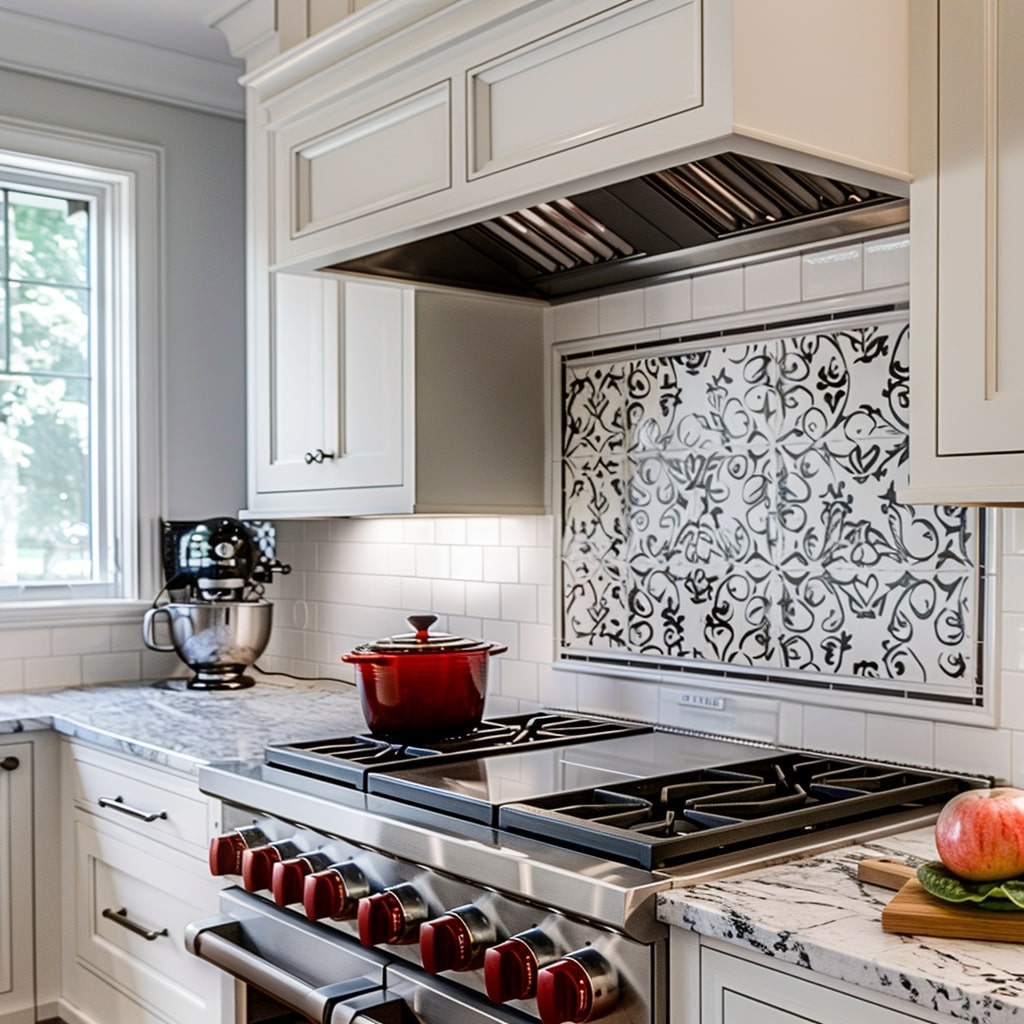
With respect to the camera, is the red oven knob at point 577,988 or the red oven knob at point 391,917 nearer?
the red oven knob at point 577,988

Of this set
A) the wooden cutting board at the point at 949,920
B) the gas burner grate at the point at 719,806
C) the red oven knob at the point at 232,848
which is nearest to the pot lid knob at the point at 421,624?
the red oven knob at the point at 232,848

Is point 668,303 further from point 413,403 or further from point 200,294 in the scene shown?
point 200,294

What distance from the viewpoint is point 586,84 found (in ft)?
5.70

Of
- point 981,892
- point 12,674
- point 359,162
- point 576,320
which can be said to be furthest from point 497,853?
point 12,674

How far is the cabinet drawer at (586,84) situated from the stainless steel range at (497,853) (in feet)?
3.05

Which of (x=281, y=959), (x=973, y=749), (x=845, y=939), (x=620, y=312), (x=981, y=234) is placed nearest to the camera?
(x=845, y=939)

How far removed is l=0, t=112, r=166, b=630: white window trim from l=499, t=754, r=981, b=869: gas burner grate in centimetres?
211

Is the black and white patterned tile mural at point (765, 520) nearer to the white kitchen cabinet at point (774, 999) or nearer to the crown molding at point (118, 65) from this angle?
the white kitchen cabinet at point (774, 999)

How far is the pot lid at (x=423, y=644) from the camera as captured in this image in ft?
7.29

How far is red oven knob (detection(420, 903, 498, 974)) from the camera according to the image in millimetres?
1586

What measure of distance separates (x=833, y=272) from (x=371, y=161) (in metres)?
0.82

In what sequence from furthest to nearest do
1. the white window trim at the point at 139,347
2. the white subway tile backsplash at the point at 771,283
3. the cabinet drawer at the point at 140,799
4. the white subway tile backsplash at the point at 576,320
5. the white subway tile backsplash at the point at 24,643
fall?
the white window trim at the point at 139,347 < the white subway tile backsplash at the point at 24,643 < the white subway tile backsplash at the point at 576,320 < the cabinet drawer at the point at 140,799 < the white subway tile backsplash at the point at 771,283

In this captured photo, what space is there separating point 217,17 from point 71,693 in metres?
1.80

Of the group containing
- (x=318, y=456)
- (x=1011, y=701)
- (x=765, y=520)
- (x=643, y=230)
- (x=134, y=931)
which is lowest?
(x=134, y=931)
